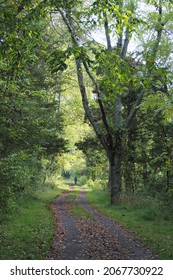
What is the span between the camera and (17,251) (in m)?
7.99

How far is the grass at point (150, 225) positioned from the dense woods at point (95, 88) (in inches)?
58.4

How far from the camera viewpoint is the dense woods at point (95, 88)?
19.9 feet

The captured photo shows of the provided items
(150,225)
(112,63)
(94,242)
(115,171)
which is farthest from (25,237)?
(115,171)

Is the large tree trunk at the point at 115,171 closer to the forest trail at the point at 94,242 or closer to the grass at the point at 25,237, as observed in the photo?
the forest trail at the point at 94,242

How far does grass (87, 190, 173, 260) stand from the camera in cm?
865

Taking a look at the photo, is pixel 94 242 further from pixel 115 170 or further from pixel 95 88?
pixel 95 88

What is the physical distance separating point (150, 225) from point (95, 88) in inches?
463

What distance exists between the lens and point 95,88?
21625 millimetres

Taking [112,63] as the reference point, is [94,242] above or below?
below

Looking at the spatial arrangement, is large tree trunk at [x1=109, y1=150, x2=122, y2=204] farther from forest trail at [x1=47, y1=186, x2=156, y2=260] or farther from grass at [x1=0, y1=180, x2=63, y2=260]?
grass at [x1=0, y1=180, x2=63, y2=260]

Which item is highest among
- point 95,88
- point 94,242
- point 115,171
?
point 95,88

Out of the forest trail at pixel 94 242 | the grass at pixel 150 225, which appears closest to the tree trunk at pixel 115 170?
the grass at pixel 150 225
